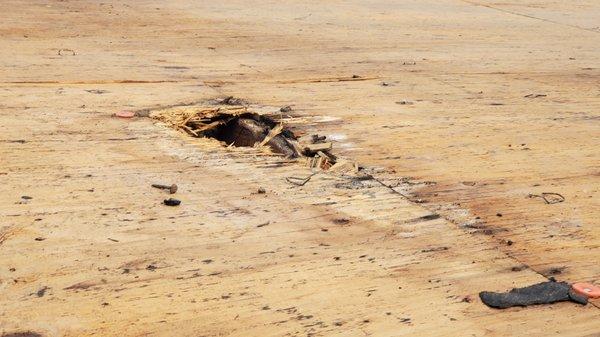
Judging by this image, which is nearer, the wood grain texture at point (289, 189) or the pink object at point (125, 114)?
the wood grain texture at point (289, 189)

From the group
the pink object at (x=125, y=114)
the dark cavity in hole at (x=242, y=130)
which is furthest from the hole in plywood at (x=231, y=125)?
the pink object at (x=125, y=114)

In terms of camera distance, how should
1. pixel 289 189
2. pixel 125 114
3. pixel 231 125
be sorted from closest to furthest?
pixel 289 189
pixel 125 114
pixel 231 125

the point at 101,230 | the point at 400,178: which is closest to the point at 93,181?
the point at 101,230

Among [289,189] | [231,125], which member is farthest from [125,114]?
[289,189]

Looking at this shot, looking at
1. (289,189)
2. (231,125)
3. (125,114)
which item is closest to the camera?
(289,189)

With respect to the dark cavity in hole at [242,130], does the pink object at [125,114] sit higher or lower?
higher

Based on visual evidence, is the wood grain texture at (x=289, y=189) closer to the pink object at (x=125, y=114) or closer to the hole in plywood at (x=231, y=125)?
the pink object at (x=125, y=114)

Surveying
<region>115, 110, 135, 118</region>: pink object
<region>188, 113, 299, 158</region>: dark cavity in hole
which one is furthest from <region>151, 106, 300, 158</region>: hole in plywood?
<region>115, 110, 135, 118</region>: pink object

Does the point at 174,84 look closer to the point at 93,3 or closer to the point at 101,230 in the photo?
the point at 101,230

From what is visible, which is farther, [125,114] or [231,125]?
[231,125]

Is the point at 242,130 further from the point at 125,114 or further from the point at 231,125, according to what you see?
the point at 125,114

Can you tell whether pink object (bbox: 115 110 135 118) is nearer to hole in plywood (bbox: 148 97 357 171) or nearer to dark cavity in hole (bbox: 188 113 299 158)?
hole in plywood (bbox: 148 97 357 171)

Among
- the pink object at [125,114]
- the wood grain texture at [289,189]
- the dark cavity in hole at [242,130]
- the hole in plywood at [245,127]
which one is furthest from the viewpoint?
the pink object at [125,114]

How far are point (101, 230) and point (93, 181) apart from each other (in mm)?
595
